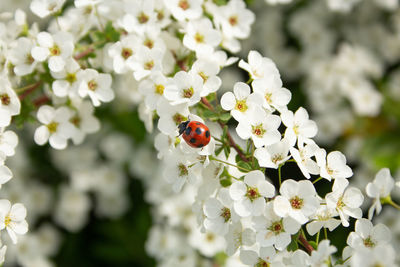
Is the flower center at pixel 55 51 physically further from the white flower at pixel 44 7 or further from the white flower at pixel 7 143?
the white flower at pixel 7 143

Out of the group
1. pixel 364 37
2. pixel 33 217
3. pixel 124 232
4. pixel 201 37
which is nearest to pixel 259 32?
pixel 364 37

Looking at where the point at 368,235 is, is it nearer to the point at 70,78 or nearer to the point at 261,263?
the point at 261,263

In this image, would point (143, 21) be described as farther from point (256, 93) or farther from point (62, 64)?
point (256, 93)

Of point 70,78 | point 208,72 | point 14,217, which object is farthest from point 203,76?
point 14,217

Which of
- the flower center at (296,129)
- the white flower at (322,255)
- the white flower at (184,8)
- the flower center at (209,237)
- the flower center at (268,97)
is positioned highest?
the white flower at (184,8)

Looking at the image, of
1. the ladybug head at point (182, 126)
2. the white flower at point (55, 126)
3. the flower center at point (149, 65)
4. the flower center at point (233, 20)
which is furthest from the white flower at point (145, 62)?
the flower center at point (233, 20)
